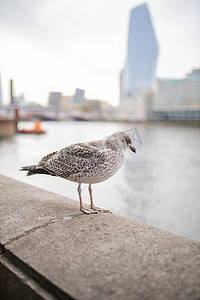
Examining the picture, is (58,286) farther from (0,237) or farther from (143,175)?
(143,175)

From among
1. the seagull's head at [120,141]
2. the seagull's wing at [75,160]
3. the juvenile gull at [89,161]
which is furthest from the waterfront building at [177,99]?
the seagull's wing at [75,160]

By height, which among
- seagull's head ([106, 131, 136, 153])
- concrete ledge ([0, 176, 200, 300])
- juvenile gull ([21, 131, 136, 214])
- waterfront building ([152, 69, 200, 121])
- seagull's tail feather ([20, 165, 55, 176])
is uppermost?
waterfront building ([152, 69, 200, 121])

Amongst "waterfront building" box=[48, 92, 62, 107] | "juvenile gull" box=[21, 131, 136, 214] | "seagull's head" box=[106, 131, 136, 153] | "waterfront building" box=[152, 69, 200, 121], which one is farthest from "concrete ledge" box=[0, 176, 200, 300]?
"waterfront building" box=[152, 69, 200, 121]

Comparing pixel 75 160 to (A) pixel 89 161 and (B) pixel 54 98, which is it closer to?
(A) pixel 89 161

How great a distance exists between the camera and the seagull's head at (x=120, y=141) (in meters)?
2.01

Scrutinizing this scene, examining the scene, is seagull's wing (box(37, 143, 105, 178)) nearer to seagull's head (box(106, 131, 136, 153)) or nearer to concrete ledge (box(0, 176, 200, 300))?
seagull's head (box(106, 131, 136, 153))

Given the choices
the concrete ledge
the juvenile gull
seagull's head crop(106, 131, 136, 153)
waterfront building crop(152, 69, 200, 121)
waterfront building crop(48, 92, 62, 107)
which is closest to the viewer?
the concrete ledge

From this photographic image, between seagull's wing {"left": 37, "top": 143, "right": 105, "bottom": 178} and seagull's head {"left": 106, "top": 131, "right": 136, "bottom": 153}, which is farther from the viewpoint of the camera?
seagull's head {"left": 106, "top": 131, "right": 136, "bottom": 153}

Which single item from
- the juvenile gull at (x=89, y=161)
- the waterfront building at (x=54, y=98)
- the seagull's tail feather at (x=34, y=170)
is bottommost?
the seagull's tail feather at (x=34, y=170)

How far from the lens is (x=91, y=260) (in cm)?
120

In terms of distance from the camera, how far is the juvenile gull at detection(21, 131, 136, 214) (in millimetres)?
1860

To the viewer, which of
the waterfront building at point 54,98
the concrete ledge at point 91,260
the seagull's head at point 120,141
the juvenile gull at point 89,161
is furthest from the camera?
the waterfront building at point 54,98

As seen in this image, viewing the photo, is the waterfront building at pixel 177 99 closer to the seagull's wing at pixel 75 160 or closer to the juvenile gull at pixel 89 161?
the juvenile gull at pixel 89 161

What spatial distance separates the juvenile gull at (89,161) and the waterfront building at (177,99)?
20.9 metres
